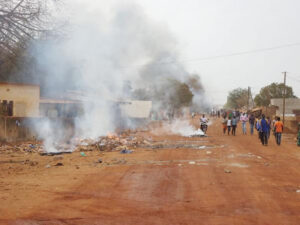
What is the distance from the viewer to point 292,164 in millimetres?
11266

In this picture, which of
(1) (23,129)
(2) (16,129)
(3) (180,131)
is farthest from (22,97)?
(3) (180,131)

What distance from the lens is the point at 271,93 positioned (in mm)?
66875

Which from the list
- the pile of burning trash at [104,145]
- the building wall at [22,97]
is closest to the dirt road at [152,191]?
the pile of burning trash at [104,145]

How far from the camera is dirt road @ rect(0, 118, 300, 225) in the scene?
18.1ft

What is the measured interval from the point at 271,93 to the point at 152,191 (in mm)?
64187

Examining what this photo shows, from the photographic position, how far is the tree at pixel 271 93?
6569cm

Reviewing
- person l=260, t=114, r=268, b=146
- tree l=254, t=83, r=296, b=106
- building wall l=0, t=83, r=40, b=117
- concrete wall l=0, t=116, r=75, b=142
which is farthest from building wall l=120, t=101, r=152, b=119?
tree l=254, t=83, r=296, b=106

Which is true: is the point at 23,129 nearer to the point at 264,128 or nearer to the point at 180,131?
the point at 180,131

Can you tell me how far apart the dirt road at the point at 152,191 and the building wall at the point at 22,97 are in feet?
30.1

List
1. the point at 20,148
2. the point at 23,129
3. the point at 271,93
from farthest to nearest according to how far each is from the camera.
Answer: the point at 271,93, the point at 23,129, the point at 20,148

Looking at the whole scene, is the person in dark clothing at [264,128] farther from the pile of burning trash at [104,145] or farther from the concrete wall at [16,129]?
the concrete wall at [16,129]

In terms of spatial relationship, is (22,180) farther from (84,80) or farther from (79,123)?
(84,80)

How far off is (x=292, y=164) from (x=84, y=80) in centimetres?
1934

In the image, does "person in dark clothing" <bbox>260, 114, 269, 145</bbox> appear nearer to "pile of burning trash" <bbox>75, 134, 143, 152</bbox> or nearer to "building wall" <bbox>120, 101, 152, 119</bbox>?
"pile of burning trash" <bbox>75, 134, 143, 152</bbox>
